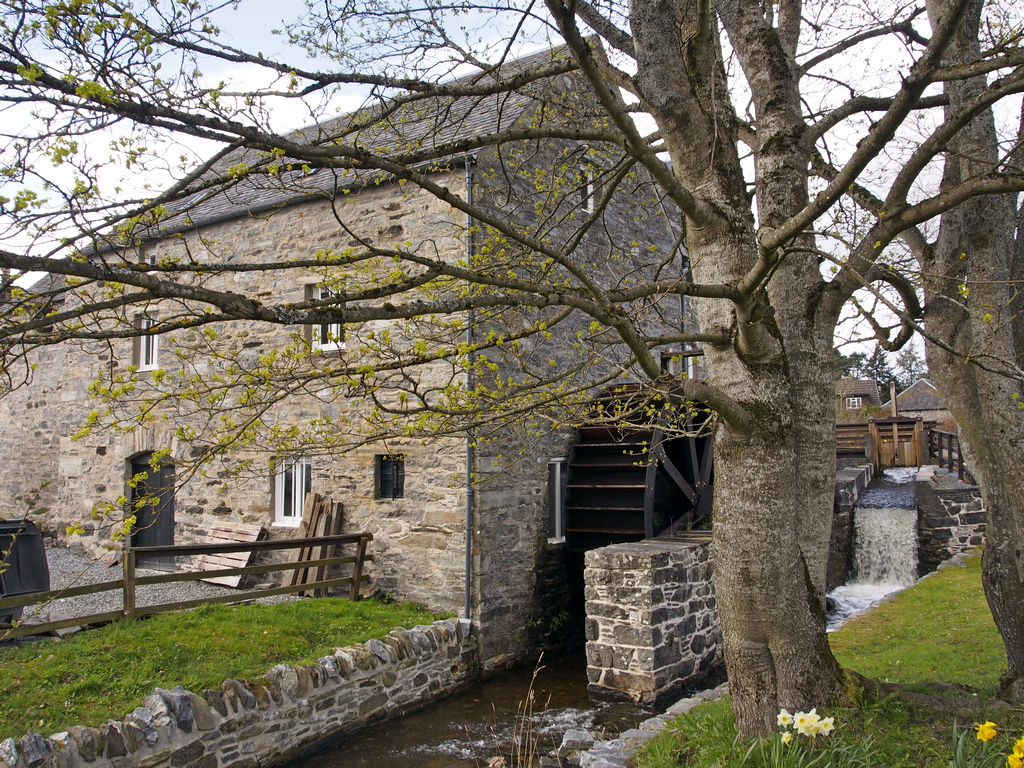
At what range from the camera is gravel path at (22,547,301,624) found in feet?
26.6

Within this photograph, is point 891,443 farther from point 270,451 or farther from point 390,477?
point 270,451

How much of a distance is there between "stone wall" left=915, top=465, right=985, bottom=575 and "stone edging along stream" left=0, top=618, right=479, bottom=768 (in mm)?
8727

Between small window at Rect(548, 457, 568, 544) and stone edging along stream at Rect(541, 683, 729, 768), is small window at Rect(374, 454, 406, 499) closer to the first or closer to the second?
small window at Rect(548, 457, 568, 544)

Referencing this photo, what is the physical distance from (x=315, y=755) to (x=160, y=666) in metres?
1.54

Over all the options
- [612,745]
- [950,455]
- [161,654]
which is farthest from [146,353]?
[950,455]

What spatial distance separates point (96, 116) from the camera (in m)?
3.02

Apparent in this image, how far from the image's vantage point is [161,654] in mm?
6141

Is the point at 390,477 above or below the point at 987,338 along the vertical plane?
below

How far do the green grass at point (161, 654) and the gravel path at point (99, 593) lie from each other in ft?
3.13

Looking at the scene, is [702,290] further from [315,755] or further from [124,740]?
[315,755]

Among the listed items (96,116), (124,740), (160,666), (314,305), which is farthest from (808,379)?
(160,666)

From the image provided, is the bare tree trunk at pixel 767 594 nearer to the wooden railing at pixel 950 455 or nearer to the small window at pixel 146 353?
→ the small window at pixel 146 353

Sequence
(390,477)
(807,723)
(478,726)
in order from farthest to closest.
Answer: (390,477)
(478,726)
(807,723)

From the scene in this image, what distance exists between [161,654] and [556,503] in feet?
17.2
